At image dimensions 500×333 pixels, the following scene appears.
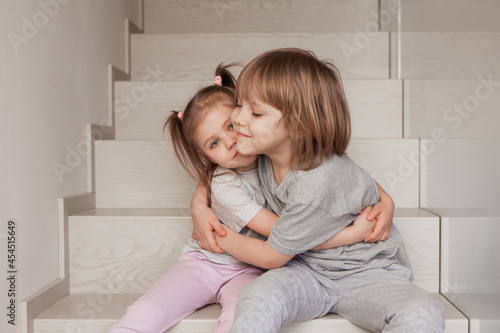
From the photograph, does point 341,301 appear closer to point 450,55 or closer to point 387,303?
point 387,303

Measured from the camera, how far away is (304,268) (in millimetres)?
1108

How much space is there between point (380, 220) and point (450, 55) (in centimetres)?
41

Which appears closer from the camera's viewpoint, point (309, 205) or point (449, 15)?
point (309, 205)

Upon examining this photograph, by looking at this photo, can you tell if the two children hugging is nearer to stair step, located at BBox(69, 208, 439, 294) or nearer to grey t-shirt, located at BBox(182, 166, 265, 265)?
grey t-shirt, located at BBox(182, 166, 265, 265)

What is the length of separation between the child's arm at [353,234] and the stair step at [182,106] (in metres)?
0.59

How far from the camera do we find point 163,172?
149 centimetres

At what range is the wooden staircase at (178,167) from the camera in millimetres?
1175

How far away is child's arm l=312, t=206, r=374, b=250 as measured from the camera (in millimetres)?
1075

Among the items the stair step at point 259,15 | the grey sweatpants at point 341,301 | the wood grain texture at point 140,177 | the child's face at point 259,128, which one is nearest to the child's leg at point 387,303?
the grey sweatpants at point 341,301

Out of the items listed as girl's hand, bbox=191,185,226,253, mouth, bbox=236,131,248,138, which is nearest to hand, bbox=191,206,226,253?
girl's hand, bbox=191,185,226,253

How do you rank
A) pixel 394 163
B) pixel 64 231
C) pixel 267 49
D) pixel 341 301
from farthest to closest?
1. pixel 267 49
2. pixel 394 163
3. pixel 64 231
4. pixel 341 301

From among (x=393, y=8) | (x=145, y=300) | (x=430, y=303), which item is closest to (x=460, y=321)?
(x=430, y=303)

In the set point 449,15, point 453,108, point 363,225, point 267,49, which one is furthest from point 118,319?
point 267,49

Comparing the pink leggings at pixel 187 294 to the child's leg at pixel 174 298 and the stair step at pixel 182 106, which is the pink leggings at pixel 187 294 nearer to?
the child's leg at pixel 174 298
